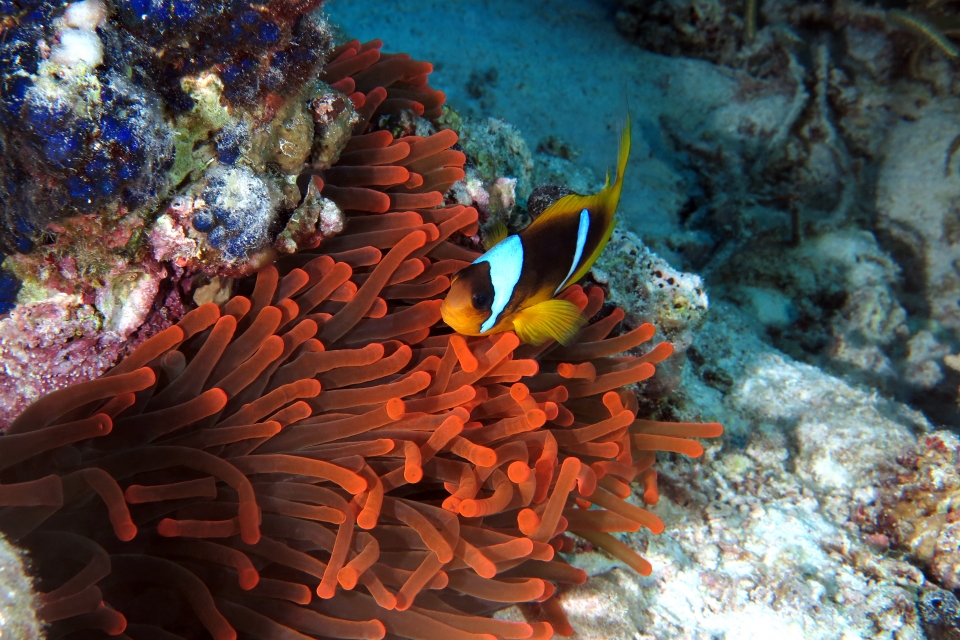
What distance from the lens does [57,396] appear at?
61.3 inches

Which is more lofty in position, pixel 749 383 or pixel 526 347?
pixel 749 383

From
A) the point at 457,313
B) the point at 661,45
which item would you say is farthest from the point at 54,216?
the point at 661,45

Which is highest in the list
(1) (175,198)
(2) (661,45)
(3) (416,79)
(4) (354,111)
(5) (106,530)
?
(2) (661,45)

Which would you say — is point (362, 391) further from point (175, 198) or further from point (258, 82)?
point (258, 82)

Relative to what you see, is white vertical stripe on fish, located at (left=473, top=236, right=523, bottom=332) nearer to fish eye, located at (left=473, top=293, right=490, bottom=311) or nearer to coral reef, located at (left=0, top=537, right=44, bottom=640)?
fish eye, located at (left=473, top=293, right=490, bottom=311)

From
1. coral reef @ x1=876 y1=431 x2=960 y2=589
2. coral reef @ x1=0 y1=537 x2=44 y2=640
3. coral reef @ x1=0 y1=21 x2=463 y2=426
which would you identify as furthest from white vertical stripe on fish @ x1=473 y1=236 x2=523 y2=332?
coral reef @ x1=876 y1=431 x2=960 y2=589

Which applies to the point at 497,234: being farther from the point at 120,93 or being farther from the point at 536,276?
the point at 120,93

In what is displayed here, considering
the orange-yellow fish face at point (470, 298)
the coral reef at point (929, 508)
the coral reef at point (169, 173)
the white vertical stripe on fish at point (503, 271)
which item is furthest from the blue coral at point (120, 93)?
the coral reef at point (929, 508)

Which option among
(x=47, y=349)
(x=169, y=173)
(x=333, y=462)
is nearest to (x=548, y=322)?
(x=333, y=462)

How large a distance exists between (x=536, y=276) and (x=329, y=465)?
34.3 inches

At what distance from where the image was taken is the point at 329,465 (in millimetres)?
1712

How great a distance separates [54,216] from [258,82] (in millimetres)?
632

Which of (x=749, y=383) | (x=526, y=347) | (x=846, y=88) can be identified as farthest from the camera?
(x=846, y=88)

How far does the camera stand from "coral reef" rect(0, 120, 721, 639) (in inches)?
62.7
